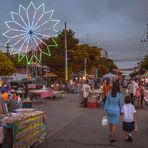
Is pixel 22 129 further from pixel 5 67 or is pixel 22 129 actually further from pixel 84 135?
pixel 5 67

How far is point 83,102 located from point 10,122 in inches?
688

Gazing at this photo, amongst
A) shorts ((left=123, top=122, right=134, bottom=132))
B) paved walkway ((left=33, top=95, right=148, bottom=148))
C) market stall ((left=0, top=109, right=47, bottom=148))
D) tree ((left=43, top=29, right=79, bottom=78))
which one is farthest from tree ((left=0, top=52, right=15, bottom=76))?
market stall ((left=0, top=109, right=47, bottom=148))

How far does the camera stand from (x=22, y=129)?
31.4ft

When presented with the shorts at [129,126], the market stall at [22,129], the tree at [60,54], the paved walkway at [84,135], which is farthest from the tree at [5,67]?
the market stall at [22,129]

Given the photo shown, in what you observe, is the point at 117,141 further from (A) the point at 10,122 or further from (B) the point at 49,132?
(A) the point at 10,122

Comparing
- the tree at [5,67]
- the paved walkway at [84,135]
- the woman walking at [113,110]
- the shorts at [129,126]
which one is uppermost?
the tree at [5,67]

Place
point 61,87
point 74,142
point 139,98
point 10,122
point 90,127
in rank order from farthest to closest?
1. point 61,87
2. point 139,98
3. point 90,127
4. point 74,142
5. point 10,122

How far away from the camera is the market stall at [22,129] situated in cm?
917

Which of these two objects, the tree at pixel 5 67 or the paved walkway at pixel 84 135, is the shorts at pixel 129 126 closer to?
the paved walkway at pixel 84 135

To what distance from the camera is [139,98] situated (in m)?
24.8

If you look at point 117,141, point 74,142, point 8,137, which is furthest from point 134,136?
point 8,137

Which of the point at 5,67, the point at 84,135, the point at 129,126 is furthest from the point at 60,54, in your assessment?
the point at 129,126

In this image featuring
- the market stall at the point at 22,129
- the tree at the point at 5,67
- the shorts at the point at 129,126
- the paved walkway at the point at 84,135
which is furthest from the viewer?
the tree at the point at 5,67

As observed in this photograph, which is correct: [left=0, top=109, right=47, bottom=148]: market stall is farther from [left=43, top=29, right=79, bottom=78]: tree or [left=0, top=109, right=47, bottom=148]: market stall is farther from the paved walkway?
[left=43, top=29, right=79, bottom=78]: tree
